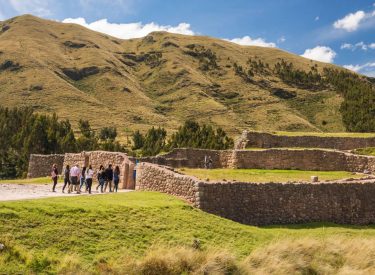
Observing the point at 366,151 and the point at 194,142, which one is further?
the point at 194,142

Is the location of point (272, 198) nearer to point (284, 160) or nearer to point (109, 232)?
point (109, 232)

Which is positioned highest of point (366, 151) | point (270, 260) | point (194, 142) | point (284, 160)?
point (194, 142)

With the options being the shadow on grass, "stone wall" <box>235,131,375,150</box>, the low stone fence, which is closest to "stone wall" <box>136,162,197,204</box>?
the low stone fence

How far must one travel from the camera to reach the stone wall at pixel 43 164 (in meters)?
37.6

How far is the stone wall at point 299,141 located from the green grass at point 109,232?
992 inches

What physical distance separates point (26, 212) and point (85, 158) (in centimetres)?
1730

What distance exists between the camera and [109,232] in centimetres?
1530

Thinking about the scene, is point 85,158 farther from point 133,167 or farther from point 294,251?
point 294,251

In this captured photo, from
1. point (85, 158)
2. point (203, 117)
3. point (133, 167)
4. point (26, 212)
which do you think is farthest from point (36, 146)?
point (203, 117)

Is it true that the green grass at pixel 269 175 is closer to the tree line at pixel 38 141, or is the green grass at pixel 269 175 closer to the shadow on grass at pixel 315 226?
the shadow on grass at pixel 315 226

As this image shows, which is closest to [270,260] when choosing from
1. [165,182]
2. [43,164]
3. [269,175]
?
[165,182]

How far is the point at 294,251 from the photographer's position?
1638 cm

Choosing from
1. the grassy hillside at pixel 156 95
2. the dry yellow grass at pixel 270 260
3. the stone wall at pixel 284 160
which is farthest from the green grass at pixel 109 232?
the grassy hillside at pixel 156 95

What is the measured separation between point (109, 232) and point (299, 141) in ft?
111
